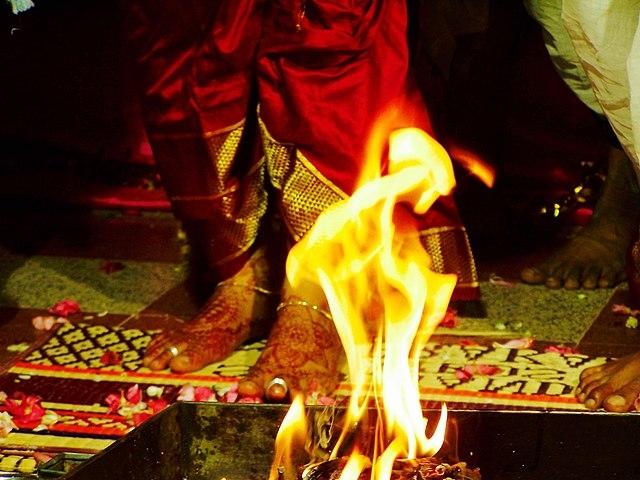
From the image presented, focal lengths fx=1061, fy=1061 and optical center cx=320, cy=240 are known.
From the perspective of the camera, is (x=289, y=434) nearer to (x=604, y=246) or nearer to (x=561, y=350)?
(x=561, y=350)

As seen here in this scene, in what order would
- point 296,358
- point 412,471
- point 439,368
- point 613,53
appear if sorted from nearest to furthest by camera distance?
point 412,471
point 613,53
point 296,358
point 439,368

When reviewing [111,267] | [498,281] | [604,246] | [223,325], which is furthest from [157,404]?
[604,246]

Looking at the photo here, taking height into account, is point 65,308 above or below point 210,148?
below

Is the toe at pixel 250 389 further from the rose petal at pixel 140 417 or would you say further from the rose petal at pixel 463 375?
the rose petal at pixel 463 375

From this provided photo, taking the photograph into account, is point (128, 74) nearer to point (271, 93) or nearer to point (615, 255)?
point (271, 93)

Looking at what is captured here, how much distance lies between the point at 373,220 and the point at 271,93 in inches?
16.9

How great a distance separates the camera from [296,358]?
2584 mm

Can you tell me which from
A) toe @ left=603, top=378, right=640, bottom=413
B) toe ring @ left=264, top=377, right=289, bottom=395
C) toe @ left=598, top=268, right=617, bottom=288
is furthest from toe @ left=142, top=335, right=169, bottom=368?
toe @ left=598, top=268, right=617, bottom=288

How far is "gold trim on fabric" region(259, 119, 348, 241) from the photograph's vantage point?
2.71 m

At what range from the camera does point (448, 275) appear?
9.32ft

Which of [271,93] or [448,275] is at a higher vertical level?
[271,93]

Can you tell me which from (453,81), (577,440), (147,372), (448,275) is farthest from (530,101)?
(577,440)

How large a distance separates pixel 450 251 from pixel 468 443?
1.09m

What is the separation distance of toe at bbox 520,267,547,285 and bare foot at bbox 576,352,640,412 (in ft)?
2.84
